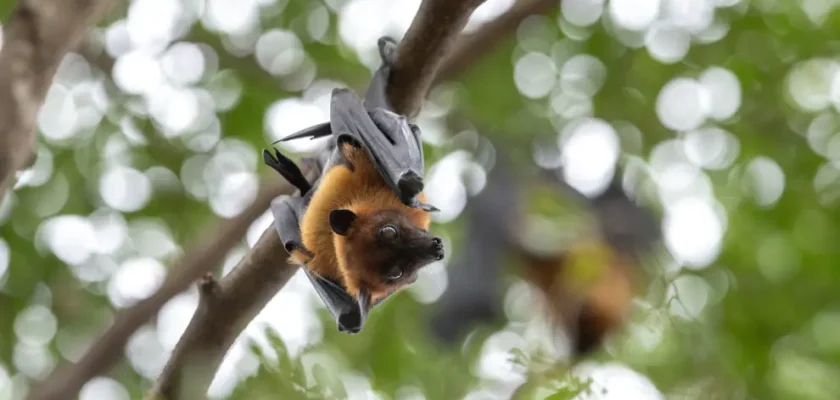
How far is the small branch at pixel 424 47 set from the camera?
7.45 ft

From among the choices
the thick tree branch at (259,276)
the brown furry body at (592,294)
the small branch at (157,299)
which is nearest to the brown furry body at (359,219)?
the thick tree branch at (259,276)

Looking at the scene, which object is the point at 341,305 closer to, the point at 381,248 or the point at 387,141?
the point at 381,248

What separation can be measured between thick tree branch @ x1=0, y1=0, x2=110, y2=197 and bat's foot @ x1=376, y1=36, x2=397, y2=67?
3.27 ft

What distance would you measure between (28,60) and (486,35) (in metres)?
1.92

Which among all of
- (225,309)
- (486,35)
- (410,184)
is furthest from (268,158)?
(486,35)

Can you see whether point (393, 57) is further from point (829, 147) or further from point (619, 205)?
point (829, 147)

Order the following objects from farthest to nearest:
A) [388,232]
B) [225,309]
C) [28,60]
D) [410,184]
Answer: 1. [28,60]
2. [225,309]
3. [388,232]
4. [410,184]

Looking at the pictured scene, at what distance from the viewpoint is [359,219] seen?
2523 millimetres

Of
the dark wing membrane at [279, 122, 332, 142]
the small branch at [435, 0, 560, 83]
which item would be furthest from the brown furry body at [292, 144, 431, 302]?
the small branch at [435, 0, 560, 83]

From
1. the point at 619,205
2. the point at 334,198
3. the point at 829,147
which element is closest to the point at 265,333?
the point at 334,198

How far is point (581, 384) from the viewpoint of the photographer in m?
1.88

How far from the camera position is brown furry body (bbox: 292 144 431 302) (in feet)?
8.20

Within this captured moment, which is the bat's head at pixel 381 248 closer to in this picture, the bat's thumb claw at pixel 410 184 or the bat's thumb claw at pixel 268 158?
the bat's thumb claw at pixel 410 184

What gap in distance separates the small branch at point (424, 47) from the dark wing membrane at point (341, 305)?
22.2 inches
